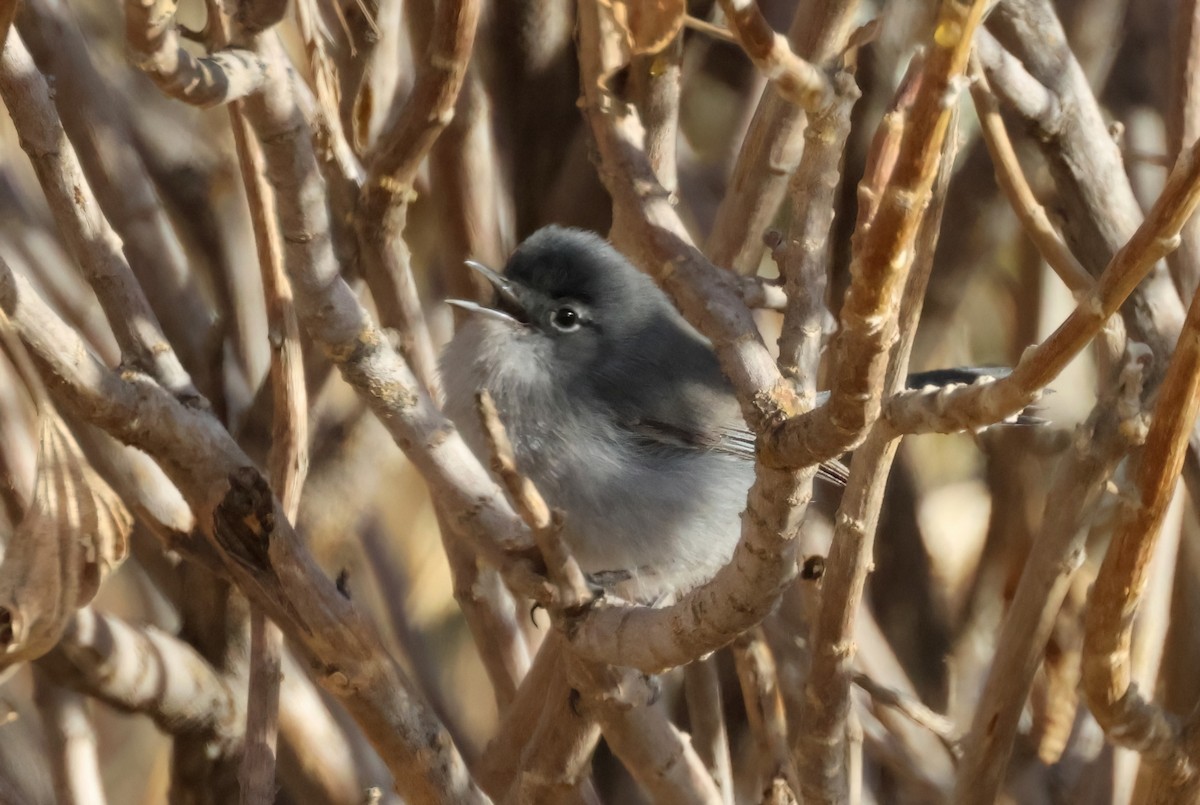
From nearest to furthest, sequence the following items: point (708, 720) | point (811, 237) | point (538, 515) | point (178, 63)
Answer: point (178, 63), point (538, 515), point (811, 237), point (708, 720)

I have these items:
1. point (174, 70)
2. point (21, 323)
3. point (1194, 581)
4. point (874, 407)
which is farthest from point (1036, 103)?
point (21, 323)

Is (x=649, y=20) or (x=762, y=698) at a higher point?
(x=649, y=20)

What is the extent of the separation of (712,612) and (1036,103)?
1.32m

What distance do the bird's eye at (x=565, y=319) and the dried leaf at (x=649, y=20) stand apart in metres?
0.92

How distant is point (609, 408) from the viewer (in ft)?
7.69

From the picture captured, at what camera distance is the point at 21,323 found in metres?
1.44

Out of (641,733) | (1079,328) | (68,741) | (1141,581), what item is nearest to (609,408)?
(641,733)

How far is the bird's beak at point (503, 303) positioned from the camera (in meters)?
2.28

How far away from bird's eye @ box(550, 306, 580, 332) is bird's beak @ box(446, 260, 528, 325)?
58 mm

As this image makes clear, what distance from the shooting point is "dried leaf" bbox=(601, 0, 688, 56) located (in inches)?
57.5

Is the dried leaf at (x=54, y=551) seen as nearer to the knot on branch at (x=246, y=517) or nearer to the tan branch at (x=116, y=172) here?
the knot on branch at (x=246, y=517)

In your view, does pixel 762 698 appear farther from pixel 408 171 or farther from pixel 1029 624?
pixel 408 171

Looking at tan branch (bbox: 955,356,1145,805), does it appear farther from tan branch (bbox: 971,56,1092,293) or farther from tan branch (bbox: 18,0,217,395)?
tan branch (bbox: 18,0,217,395)

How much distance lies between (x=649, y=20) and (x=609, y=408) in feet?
3.26
